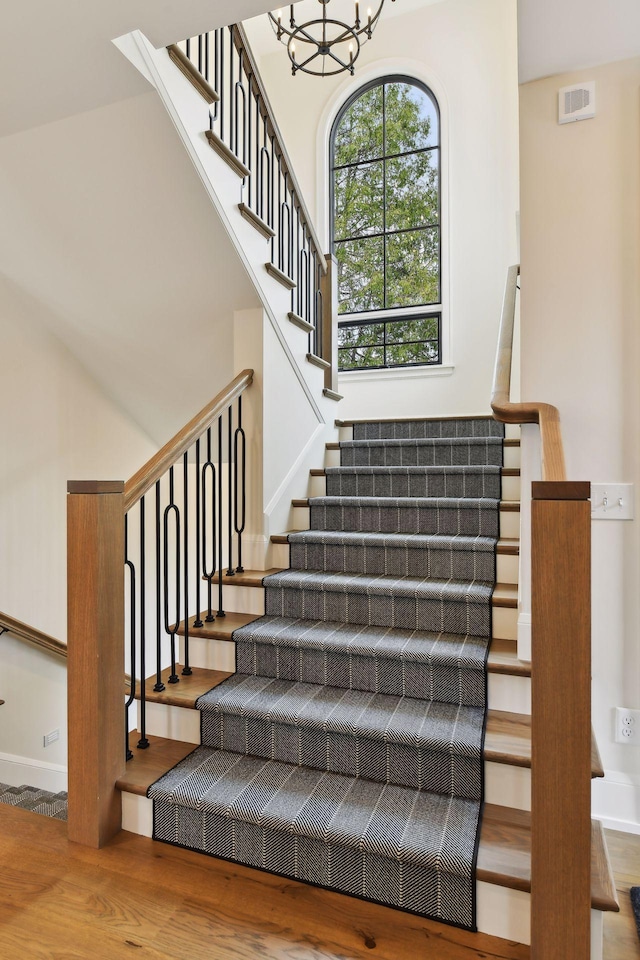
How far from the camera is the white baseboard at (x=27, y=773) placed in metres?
3.28

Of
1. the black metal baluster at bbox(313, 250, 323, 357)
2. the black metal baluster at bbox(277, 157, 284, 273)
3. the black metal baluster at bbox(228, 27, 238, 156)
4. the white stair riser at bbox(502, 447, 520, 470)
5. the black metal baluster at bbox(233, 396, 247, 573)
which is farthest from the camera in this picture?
the black metal baluster at bbox(313, 250, 323, 357)

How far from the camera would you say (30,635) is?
3.10m

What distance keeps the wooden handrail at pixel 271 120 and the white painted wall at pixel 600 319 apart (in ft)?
4.32

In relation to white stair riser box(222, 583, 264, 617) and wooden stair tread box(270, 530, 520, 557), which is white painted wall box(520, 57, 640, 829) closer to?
wooden stair tread box(270, 530, 520, 557)

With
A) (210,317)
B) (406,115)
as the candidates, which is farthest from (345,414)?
(406,115)

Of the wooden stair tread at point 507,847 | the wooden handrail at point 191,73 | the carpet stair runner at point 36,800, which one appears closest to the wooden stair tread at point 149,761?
the wooden stair tread at point 507,847

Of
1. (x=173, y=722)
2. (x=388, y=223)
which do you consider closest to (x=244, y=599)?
(x=173, y=722)

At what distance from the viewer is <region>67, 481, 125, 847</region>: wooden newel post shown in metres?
1.69

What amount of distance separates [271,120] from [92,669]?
268 centimetres

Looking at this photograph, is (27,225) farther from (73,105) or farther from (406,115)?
(406,115)

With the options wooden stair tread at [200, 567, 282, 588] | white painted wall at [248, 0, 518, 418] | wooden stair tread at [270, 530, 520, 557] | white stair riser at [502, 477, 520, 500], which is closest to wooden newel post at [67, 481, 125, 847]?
wooden stair tread at [200, 567, 282, 588]

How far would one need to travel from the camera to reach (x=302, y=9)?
4.99m

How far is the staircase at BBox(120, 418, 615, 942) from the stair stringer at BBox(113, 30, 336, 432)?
958 millimetres

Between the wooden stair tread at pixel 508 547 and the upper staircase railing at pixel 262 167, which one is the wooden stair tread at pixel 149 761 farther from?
the upper staircase railing at pixel 262 167
